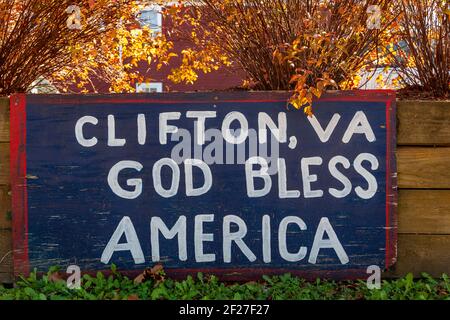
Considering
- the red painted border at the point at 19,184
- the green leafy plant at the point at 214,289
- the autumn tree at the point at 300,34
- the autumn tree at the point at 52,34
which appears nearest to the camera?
the green leafy plant at the point at 214,289

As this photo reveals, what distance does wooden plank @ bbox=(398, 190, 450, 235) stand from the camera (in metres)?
3.24

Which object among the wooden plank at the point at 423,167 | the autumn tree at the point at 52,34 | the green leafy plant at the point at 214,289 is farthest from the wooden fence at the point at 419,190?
the autumn tree at the point at 52,34

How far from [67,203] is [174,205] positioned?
0.66 meters

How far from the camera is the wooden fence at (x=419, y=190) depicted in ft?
10.6

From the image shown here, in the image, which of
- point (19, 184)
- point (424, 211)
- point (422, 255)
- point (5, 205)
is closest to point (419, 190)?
point (424, 211)

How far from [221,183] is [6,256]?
141cm

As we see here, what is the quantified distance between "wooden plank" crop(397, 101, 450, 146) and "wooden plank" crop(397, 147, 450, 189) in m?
0.06

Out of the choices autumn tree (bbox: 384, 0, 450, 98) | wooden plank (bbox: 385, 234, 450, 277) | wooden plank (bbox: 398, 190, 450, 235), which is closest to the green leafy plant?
wooden plank (bbox: 385, 234, 450, 277)

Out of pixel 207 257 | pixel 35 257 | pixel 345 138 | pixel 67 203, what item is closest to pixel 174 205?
pixel 207 257

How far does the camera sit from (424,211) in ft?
10.7

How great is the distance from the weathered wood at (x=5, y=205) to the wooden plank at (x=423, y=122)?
8.03ft

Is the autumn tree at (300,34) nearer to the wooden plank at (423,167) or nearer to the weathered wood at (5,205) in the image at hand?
the wooden plank at (423,167)

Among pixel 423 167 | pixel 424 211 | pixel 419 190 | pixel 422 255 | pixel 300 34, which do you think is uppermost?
pixel 300 34

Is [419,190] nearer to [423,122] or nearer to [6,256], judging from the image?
[423,122]
